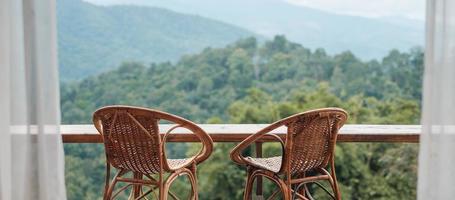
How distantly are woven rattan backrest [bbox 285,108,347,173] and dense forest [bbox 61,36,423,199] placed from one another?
4.61 meters

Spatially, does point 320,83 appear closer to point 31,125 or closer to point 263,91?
point 263,91

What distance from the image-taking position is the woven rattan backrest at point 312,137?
2.96 m

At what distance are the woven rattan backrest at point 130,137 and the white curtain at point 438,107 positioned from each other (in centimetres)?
130

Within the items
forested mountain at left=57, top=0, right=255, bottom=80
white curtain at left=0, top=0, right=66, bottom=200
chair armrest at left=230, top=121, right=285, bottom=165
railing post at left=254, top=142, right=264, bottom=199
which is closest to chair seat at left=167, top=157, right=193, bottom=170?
chair armrest at left=230, top=121, right=285, bottom=165

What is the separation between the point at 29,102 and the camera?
3.18 meters

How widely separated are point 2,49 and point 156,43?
Answer: 5.61 m

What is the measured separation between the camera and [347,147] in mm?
6758

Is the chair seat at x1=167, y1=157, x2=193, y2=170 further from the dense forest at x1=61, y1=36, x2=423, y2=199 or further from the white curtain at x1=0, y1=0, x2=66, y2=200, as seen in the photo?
the dense forest at x1=61, y1=36, x2=423, y2=199

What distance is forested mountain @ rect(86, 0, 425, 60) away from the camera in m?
8.61

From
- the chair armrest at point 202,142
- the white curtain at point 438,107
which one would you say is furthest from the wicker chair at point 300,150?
the white curtain at point 438,107

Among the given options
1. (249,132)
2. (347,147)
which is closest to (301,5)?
(347,147)

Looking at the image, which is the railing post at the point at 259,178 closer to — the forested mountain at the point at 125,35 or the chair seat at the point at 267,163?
the chair seat at the point at 267,163

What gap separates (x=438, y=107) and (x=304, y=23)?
604 cm

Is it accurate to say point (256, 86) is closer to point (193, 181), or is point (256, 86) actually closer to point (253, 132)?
point (253, 132)
